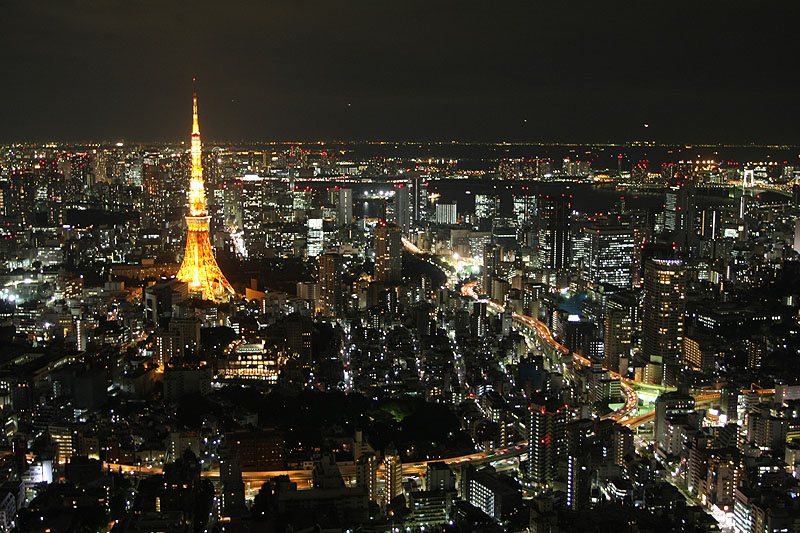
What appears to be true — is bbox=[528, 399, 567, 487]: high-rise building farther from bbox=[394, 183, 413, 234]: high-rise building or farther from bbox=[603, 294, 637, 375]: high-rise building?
bbox=[394, 183, 413, 234]: high-rise building

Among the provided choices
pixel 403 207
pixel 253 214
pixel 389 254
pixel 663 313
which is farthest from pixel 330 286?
pixel 403 207

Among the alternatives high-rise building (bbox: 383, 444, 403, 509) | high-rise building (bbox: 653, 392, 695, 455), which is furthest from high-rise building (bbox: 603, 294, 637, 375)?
high-rise building (bbox: 383, 444, 403, 509)

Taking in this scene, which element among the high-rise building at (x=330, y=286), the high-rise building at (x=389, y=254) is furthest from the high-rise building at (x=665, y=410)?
the high-rise building at (x=389, y=254)

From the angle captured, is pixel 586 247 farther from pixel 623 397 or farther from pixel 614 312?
pixel 623 397

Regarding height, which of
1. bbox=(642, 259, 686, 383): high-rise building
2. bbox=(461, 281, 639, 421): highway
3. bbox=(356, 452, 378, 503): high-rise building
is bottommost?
bbox=(461, 281, 639, 421): highway

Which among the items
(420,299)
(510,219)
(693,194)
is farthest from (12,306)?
(693,194)

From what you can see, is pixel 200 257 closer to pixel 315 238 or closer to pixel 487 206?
pixel 315 238
